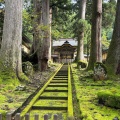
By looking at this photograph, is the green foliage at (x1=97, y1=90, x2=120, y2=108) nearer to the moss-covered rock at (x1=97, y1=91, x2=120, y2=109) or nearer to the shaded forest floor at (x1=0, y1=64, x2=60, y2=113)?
the moss-covered rock at (x1=97, y1=91, x2=120, y2=109)

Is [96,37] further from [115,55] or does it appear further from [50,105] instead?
[50,105]

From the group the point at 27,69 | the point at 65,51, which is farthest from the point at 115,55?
the point at 65,51

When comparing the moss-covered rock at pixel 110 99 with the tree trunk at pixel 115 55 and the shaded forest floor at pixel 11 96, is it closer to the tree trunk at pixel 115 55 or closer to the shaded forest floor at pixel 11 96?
the shaded forest floor at pixel 11 96

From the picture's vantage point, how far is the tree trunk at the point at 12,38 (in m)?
8.09

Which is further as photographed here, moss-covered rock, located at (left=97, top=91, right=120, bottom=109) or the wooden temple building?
the wooden temple building

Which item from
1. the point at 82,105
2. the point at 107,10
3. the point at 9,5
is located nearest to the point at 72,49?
the point at 107,10

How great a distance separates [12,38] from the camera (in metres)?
8.23

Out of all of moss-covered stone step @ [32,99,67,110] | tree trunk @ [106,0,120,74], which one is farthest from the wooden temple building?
moss-covered stone step @ [32,99,67,110]

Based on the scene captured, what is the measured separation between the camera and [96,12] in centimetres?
1312

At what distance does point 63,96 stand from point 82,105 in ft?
4.47

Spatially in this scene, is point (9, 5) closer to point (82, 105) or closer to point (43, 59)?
point (82, 105)

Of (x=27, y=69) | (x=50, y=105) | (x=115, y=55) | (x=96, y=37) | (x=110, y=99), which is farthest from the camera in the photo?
(x=96, y=37)

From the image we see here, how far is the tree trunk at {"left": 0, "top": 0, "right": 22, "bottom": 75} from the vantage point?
8086mm

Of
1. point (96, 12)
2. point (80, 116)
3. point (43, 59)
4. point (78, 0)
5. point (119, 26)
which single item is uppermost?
point (78, 0)
